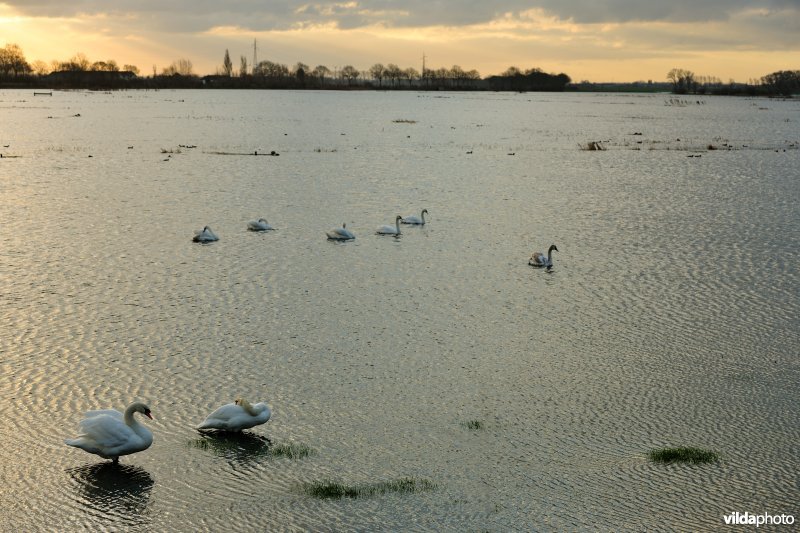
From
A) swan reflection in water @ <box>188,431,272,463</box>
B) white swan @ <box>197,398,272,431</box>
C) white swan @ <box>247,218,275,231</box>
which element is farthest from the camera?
white swan @ <box>247,218,275,231</box>

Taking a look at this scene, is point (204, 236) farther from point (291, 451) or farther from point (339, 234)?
point (291, 451)

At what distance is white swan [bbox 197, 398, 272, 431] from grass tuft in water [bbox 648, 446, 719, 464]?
19.1 feet

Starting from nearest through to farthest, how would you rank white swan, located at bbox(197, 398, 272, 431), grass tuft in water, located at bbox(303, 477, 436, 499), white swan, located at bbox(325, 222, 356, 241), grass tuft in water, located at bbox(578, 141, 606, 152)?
grass tuft in water, located at bbox(303, 477, 436, 499)
white swan, located at bbox(197, 398, 272, 431)
white swan, located at bbox(325, 222, 356, 241)
grass tuft in water, located at bbox(578, 141, 606, 152)

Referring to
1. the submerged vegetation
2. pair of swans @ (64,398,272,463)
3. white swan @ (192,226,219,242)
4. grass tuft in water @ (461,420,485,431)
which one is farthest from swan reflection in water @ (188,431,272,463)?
white swan @ (192,226,219,242)

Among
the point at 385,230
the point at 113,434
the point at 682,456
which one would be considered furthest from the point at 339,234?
the point at 682,456

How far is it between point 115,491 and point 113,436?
78 cm

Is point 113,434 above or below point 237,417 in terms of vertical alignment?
above

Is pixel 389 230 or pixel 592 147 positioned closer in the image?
pixel 389 230

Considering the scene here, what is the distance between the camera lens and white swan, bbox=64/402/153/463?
12.3 meters

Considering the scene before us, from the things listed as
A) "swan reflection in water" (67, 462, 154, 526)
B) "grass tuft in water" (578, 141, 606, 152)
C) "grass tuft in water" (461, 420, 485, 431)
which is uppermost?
"grass tuft in water" (578, 141, 606, 152)

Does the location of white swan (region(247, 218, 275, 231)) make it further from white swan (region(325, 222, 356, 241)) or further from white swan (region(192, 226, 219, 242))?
white swan (region(325, 222, 356, 241))

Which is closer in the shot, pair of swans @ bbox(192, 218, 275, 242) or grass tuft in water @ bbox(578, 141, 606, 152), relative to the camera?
pair of swans @ bbox(192, 218, 275, 242)

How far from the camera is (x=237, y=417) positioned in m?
13.3

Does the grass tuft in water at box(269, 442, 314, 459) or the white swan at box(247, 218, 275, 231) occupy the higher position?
the white swan at box(247, 218, 275, 231)
